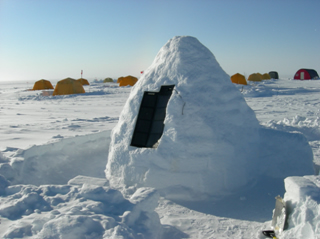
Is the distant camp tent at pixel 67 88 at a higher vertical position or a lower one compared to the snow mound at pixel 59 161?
higher

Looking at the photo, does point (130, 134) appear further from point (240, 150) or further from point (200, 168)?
point (240, 150)

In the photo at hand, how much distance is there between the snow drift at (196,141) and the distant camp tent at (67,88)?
754 inches

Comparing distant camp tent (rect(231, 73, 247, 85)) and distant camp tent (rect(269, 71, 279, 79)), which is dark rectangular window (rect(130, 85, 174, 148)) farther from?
distant camp tent (rect(269, 71, 279, 79))

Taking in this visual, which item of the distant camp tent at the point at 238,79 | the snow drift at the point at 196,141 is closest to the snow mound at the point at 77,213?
the snow drift at the point at 196,141

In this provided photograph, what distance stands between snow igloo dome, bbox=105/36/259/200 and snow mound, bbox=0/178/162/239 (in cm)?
90

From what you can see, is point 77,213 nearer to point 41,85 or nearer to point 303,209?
point 303,209

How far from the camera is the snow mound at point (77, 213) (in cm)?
227

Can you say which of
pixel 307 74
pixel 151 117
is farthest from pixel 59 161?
pixel 307 74

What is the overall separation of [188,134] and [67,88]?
20.6 metres

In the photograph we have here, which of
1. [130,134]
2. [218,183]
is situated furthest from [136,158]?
[218,183]

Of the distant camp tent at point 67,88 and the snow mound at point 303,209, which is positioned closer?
the snow mound at point 303,209

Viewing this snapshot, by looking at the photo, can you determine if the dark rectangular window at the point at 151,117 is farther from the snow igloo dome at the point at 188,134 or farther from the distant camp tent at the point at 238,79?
the distant camp tent at the point at 238,79

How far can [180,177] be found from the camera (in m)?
3.92

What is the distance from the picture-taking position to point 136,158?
413 cm
